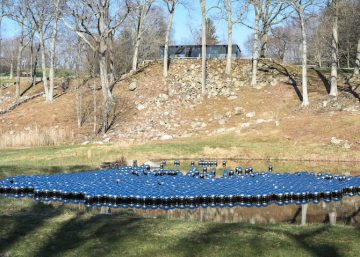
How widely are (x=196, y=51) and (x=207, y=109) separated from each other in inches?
717

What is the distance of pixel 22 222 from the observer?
10.5 metres

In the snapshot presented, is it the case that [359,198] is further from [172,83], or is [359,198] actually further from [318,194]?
[172,83]

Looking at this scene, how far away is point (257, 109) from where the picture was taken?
123 ft

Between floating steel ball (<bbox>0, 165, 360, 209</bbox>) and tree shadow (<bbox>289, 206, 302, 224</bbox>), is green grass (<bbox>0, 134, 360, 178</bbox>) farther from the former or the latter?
tree shadow (<bbox>289, 206, 302, 224</bbox>)

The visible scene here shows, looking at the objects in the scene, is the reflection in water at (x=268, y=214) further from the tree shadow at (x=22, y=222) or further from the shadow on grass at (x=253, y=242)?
the tree shadow at (x=22, y=222)

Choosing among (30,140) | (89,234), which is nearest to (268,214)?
(89,234)

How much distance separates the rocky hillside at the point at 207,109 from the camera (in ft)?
103

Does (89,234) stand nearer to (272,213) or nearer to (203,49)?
(272,213)

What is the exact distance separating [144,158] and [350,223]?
14539 millimetres

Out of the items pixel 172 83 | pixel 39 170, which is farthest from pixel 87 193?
pixel 172 83

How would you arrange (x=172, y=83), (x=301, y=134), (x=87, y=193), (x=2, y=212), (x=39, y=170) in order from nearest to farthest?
(x=2, y=212)
(x=87, y=193)
(x=39, y=170)
(x=301, y=134)
(x=172, y=83)

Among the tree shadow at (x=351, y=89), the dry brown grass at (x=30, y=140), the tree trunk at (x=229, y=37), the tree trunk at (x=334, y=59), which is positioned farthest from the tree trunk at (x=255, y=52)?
the dry brown grass at (x=30, y=140)

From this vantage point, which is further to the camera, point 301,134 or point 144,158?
point 301,134

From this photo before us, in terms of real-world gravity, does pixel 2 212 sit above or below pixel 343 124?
below
